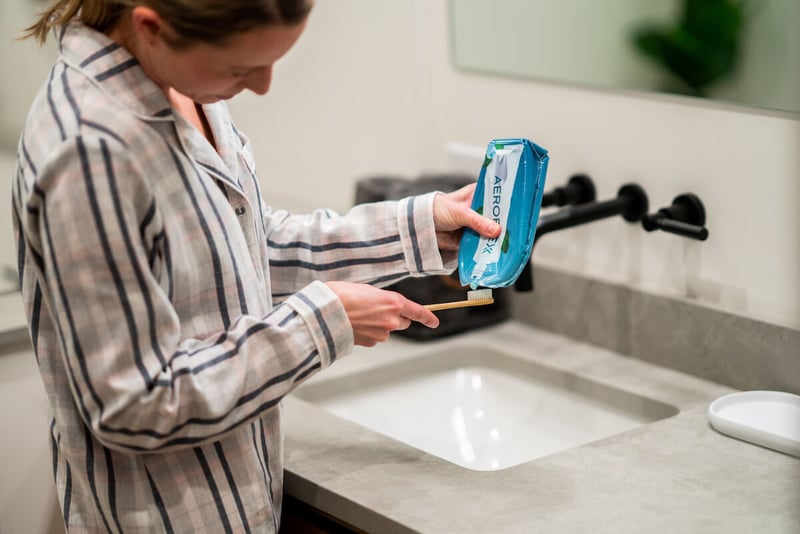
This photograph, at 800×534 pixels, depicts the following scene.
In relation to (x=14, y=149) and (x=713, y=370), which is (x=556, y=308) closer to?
(x=713, y=370)

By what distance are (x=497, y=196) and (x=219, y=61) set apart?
37cm

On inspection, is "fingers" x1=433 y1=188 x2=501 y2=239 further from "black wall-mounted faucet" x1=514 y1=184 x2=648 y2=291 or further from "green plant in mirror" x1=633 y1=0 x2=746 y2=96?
"green plant in mirror" x1=633 y1=0 x2=746 y2=96

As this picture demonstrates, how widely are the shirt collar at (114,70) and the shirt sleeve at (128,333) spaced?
72 mm

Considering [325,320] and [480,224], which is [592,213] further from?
[325,320]

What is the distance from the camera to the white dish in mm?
1135

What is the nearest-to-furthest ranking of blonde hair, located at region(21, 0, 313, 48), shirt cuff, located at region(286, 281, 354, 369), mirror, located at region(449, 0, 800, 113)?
1. blonde hair, located at region(21, 0, 313, 48)
2. shirt cuff, located at region(286, 281, 354, 369)
3. mirror, located at region(449, 0, 800, 113)

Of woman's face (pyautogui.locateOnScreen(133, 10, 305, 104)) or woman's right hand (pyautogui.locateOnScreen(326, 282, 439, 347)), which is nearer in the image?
woman's face (pyautogui.locateOnScreen(133, 10, 305, 104))

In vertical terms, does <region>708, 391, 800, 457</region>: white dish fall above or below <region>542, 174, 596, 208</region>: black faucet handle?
below

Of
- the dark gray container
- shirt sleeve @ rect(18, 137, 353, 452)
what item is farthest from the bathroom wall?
shirt sleeve @ rect(18, 137, 353, 452)

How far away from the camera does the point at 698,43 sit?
126 centimetres

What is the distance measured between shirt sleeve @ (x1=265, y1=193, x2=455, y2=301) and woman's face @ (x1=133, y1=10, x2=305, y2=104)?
266 millimetres

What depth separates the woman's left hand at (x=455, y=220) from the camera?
110cm

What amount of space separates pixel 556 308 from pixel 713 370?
276 millimetres

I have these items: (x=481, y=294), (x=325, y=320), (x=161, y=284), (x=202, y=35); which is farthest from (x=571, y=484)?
(x=202, y=35)
